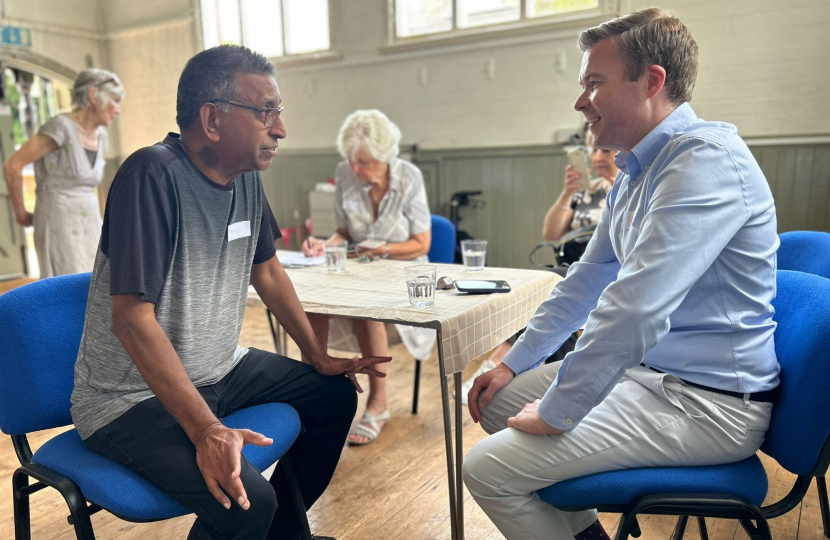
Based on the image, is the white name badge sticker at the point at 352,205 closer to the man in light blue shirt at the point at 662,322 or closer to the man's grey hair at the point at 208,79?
the man's grey hair at the point at 208,79

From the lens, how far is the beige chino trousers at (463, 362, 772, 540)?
111 centimetres

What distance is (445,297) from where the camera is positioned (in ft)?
5.82

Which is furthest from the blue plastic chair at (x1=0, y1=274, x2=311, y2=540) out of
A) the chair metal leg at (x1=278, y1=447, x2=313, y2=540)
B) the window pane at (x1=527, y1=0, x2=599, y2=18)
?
the window pane at (x1=527, y1=0, x2=599, y2=18)

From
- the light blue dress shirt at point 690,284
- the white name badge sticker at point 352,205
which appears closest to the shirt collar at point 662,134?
the light blue dress shirt at point 690,284

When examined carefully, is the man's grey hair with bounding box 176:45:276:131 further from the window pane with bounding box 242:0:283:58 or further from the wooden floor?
the window pane with bounding box 242:0:283:58

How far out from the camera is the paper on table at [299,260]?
238 centimetres

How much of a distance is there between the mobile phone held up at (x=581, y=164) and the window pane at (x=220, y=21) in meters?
5.27

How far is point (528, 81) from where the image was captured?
4777mm

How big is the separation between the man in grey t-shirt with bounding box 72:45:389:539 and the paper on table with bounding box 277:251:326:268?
2.45 feet

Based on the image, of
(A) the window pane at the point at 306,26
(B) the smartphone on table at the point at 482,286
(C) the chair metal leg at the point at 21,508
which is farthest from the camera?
(A) the window pane at the point at 306,26

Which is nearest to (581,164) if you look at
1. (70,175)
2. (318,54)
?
(70,175)

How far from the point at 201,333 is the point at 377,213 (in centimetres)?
163

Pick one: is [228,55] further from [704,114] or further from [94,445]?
[704,114]

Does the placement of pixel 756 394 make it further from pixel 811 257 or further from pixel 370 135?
pixel 370 135
